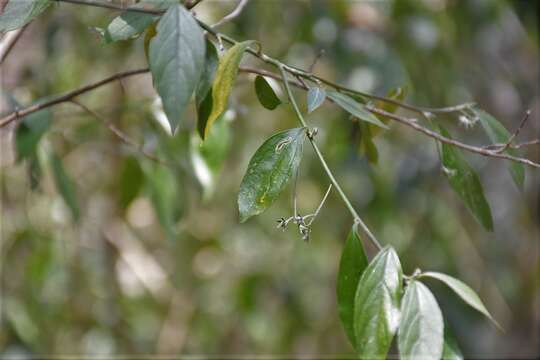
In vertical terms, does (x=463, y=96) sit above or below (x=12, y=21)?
below

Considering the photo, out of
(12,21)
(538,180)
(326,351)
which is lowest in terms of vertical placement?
(326,351)

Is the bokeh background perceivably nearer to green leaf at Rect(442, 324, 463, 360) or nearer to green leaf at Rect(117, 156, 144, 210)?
green leaf at Rect(117, 156, 144, 210)

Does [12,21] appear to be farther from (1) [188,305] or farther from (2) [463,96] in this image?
(1) [188,305]

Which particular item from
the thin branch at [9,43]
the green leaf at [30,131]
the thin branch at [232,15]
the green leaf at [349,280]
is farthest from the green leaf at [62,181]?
the green leaf at [349,280]

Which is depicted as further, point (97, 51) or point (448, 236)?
point (448, 236)

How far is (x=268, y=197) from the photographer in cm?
55

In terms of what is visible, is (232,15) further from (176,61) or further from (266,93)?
(176,61)

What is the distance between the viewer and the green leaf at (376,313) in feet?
1.89

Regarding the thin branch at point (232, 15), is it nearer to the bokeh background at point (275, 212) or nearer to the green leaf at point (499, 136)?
the green leaf at point (499, 136)

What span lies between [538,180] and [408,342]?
1.50m

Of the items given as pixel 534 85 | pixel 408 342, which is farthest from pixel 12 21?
pixel 534 85

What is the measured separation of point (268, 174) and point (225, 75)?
8cm

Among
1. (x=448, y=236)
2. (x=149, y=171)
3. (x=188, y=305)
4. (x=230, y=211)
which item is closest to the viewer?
(x=149, y=171)

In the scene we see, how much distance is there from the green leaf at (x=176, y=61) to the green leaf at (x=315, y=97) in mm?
100
